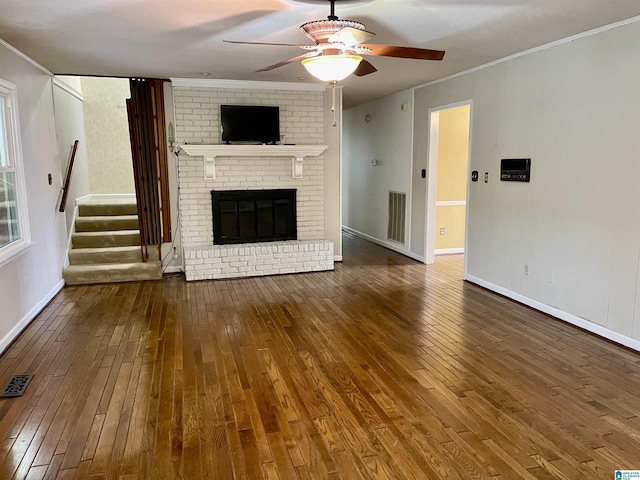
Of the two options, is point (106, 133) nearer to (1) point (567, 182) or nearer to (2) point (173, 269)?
(2) point (173, 269)

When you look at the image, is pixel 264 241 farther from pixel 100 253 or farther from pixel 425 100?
pixel 425 100

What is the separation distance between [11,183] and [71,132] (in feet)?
8.49

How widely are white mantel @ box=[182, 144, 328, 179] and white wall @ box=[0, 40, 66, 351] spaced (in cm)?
154

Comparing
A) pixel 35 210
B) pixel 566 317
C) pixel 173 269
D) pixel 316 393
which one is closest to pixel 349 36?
pixel 316 393

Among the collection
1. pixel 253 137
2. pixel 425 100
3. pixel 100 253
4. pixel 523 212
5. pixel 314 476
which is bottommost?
pixel 314 476

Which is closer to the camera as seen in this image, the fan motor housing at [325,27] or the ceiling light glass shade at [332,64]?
the fan motor housing at [325,27]

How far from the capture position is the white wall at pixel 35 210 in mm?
3910

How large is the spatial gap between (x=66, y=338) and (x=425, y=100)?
17.1 ft

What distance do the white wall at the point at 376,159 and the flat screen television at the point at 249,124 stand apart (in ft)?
6.83

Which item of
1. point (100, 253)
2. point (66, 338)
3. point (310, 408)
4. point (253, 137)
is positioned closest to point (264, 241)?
point (253, 137)

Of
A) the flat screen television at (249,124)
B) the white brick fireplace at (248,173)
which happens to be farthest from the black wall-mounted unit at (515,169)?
the flat screen television at (249,124)

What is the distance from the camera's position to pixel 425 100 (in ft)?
20.8

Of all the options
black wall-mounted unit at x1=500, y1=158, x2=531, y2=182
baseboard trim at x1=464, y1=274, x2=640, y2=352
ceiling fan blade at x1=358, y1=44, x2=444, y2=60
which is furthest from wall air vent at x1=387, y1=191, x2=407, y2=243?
ceiling fan blade at x1=358, y1=44, x2=444, y2=60

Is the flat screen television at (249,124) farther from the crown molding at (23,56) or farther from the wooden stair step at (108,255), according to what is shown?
the crown molding at (23,56)
